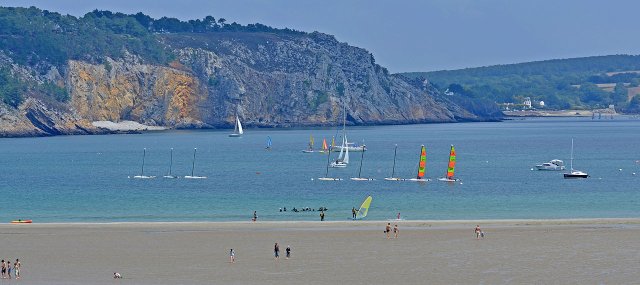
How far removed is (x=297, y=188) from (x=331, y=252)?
4505 centimetres

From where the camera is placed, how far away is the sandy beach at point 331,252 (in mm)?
49844

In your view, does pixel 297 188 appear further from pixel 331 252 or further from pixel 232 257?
pixel 232 257

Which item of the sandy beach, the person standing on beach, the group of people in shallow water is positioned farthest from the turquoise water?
the group of people in shallow water

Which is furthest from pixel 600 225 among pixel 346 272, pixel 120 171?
pixel 120 171

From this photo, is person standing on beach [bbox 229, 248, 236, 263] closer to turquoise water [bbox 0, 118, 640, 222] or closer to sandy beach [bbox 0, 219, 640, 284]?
sandy beach [bbox 0, 219, 640, 284]

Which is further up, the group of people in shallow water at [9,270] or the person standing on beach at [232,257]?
the person standing on beach at [232,257]

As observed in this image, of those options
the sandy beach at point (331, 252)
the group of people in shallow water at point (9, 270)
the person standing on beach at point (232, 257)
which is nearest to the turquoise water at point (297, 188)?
the sandy beach at point (331, 252)

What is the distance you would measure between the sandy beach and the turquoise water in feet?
27.3

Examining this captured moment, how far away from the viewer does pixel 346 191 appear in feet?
322

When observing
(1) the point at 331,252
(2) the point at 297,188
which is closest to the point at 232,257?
(1) the point at 331,252

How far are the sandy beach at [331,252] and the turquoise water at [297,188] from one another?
8.31 m

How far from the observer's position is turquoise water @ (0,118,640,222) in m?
80.1

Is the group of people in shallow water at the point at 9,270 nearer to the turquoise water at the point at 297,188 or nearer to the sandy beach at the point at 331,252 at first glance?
the sandy beach at the point at 331,252

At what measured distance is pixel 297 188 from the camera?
101875 mm
